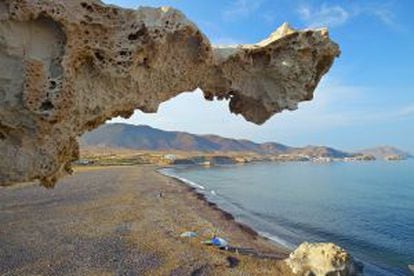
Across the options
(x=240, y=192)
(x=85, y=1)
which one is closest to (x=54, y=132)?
(x=85, y=1)

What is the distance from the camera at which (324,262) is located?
22281 mm

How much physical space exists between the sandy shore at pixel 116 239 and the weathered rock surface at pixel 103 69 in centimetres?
1683

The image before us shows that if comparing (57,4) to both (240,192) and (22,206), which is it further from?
(240,192)

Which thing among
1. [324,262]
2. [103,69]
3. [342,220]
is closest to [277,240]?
[324,262]

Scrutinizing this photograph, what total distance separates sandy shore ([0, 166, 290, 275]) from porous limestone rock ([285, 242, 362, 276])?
1355 millimetres

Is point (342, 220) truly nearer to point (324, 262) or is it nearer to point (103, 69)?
point (324, 262)

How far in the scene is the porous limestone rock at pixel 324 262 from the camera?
2220cm

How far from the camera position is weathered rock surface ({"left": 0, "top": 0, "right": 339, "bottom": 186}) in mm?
6379

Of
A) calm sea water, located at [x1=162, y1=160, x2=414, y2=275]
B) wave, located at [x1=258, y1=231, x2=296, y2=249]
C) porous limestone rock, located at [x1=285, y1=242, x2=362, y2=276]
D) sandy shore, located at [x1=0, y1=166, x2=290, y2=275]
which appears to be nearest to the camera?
porous limestone rock, located at [x1=285, y1=242, x2=362, y2=276]

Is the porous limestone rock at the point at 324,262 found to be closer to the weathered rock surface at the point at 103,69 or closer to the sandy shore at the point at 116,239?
the sandy shore at the point at 116,239

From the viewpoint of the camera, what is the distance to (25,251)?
25.2 m

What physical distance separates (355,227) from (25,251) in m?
31.9

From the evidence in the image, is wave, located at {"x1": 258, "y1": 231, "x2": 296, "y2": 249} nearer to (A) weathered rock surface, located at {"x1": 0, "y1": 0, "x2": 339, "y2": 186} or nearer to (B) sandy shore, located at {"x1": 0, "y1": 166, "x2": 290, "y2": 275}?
(B) sandy shore, located at {"x1": 0, "y1": 166, "x2": 290, "y2": 275}

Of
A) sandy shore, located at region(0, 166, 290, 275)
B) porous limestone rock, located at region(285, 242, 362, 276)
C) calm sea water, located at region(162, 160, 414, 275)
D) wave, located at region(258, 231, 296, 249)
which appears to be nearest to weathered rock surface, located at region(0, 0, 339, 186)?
porous limestone rock, located at region(285, 242, 362, 276)
